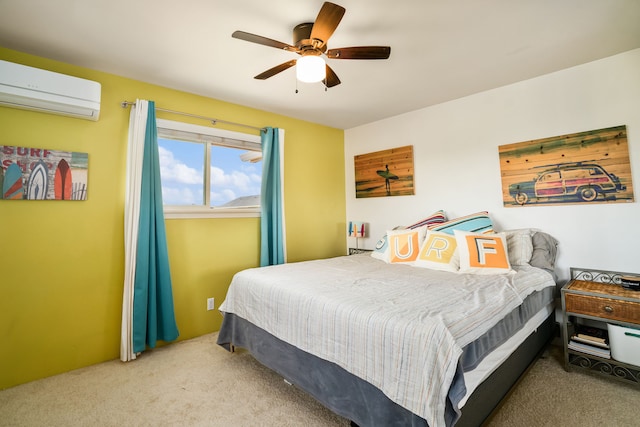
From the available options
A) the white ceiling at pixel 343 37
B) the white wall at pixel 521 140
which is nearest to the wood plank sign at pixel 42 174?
the white ceiling at pixel 343 37

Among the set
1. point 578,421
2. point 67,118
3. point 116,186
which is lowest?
point 578,421

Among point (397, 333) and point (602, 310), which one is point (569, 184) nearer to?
point (602, 310)

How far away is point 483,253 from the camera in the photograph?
2336 millimetres

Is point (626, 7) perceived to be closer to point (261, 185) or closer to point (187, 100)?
point (261, 185)

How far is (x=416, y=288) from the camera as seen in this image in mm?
1848

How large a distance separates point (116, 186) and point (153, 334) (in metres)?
1.31

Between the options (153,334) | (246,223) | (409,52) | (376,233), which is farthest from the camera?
(376,233)

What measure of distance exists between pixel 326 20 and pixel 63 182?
229 cm

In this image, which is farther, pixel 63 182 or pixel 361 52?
pixel 63 182

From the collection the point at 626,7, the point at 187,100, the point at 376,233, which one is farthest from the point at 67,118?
the point at 626,7

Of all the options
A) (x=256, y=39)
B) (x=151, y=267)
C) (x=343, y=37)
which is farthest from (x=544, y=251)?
(x=151, y=267)

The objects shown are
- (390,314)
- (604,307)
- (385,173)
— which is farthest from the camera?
(385,173)

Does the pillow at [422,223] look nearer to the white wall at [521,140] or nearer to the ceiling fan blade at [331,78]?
the white wall at [521,140]

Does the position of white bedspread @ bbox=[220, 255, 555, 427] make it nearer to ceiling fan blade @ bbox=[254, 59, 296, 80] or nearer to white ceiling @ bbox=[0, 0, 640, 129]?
ceiling fan blade @ bbox=[254, 59, 296, 80]
